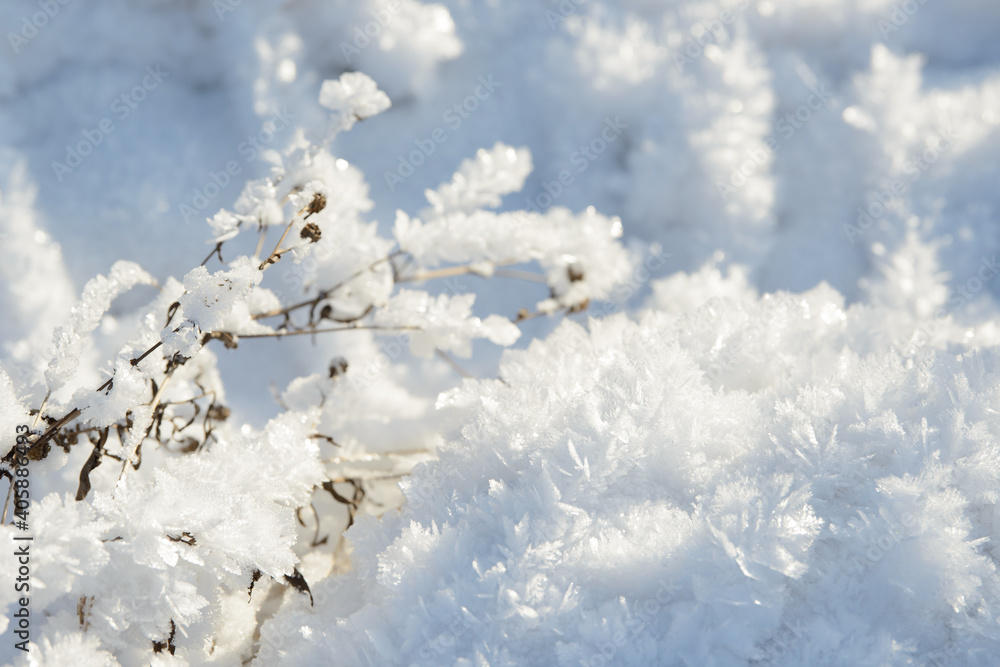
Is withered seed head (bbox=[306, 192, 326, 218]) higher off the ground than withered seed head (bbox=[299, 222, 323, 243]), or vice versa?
withered seed head (bbox=[306, 192, 326, 218])

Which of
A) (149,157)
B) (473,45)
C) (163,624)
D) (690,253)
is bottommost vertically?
(163,624)

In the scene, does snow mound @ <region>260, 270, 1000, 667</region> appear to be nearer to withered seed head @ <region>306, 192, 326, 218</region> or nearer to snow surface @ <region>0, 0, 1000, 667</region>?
snow surface @ <region>0, 0, 1000, 667</region>

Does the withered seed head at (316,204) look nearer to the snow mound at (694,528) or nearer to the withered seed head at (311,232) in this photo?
the withered seed head at (311,232)

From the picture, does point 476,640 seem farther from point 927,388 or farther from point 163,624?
point 927,388

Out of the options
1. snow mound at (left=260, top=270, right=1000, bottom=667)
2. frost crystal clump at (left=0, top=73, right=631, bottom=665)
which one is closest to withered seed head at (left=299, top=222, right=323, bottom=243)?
frost crystal clump at (left=0, top=73, right=631, bottom=665)

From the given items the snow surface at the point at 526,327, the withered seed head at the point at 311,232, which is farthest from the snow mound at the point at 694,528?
the withered seed head at the point at 311,232

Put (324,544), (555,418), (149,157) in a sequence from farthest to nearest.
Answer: (149,157)
(324,544)
(555,418)

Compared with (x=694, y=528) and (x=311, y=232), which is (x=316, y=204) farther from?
(x=694, y=528)

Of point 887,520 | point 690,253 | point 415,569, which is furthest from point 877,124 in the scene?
point 415,569
